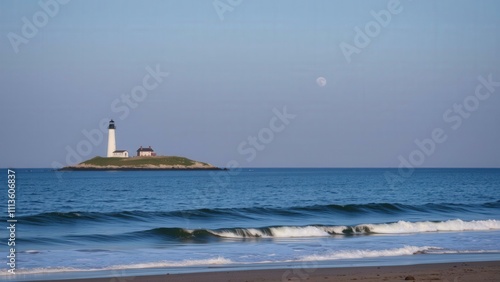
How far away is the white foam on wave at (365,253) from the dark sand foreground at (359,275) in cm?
265

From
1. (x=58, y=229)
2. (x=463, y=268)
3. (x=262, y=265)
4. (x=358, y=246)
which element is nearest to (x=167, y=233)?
(x=58, y=229)

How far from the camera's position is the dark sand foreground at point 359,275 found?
1484cm

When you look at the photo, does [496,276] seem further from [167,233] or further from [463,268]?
[167,233]

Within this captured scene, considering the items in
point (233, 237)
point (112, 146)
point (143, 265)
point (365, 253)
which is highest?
point (112, 146)

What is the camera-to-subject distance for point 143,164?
550 feet

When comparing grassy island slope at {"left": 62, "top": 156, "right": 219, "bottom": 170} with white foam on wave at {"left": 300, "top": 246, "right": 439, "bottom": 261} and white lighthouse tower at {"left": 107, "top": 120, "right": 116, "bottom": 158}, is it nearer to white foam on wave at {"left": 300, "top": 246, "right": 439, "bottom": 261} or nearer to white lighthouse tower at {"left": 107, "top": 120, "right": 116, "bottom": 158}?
white lighthouse tower at {"left": 107, "top": 120, "right": 116, "bottom": 158}

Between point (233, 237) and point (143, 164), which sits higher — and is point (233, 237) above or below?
below

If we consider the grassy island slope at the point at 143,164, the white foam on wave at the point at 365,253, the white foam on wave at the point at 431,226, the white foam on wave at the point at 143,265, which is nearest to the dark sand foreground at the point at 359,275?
the white foam on wave at the point at 143,265

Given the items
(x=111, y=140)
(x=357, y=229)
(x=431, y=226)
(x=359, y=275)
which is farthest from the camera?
(x=111, y=140)

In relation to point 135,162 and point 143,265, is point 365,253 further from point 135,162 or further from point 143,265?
point 135,162

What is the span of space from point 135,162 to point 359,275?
14787 centimetres

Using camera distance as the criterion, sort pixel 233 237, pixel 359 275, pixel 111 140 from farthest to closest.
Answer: pixel 111 140
pixel 233 237
pixel 359 275

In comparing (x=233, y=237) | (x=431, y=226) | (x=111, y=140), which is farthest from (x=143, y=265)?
(x=111, y=140)

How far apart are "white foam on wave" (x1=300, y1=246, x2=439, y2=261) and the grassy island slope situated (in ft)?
439
